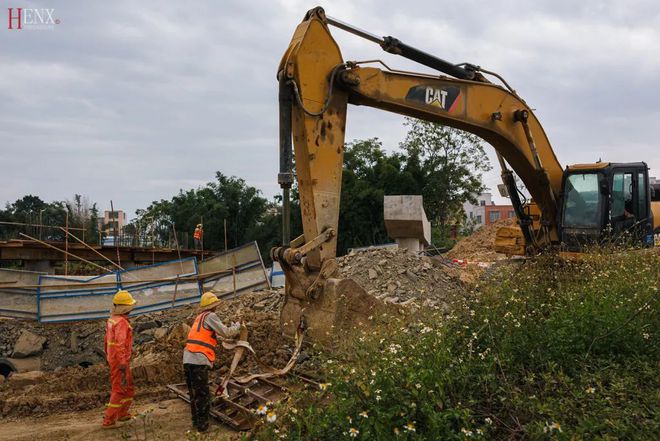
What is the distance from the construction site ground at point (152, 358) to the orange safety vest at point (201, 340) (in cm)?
60

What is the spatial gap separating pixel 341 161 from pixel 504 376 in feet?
10.8

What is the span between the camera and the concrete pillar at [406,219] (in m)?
13.8

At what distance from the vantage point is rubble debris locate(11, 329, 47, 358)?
12.3 meters

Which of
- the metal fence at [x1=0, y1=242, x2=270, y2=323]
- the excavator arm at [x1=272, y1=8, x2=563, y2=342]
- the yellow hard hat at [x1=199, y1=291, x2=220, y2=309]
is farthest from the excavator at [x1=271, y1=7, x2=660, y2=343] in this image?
the metal fence at [x1=0, y1=242, x2=270, y2=323]

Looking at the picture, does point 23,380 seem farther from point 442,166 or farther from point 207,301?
point 442,166

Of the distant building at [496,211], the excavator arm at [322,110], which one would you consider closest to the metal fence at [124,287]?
the excavator arm at [322,110]

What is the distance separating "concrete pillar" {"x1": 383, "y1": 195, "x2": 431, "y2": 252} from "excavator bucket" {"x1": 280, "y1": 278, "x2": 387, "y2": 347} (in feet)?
24.7

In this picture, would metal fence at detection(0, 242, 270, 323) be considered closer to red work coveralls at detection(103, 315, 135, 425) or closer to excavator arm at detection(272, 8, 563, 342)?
excavator arm at detection(272, 8, 563, 342)

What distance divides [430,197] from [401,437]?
3153cm

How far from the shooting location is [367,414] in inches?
142

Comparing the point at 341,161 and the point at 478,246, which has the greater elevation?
the point at 341,161

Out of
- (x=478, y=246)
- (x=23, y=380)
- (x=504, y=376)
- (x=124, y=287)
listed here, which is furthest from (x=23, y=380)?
(x=478, y=246)

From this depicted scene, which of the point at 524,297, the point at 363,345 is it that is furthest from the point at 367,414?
the point at 524,297

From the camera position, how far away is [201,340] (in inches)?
209
